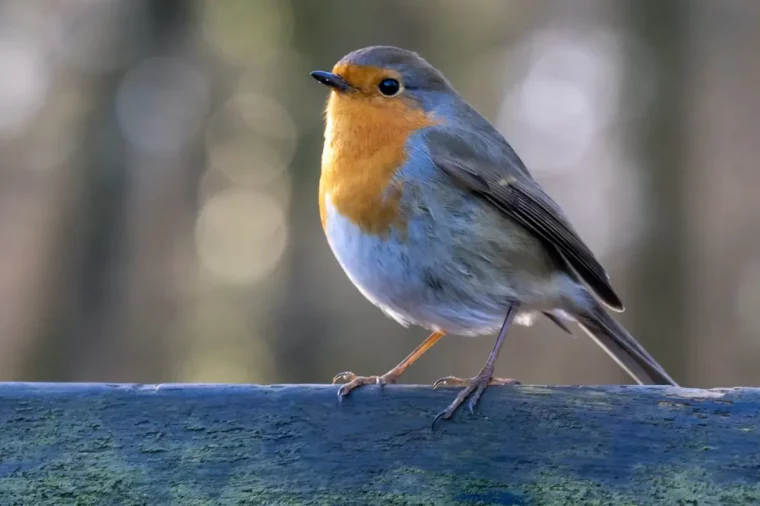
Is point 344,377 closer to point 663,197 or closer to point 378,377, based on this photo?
point 378,377

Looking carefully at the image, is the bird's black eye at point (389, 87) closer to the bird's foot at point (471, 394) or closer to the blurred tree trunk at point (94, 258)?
the bird's foot at point (471, 394)

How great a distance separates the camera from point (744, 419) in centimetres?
154

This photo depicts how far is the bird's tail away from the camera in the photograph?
2.90m

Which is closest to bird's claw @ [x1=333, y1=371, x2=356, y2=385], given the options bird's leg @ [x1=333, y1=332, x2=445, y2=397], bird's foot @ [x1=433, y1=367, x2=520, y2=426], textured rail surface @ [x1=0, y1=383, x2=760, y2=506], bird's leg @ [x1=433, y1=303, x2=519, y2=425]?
bird's leg @ [x1=333, y1=332, x2=445, y2=397]

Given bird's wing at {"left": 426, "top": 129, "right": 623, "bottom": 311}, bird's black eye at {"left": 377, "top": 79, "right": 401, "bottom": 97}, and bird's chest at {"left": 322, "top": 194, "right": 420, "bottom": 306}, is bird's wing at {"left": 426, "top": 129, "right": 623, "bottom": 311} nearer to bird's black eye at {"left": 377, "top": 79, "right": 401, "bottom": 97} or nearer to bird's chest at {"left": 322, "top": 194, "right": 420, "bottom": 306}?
bird's black eye at {"left": 377, "top": 79, "right": 401, "bottom": 97}

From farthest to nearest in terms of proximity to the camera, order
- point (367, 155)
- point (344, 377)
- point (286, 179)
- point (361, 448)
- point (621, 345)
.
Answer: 1. point (286, 179)
2. point (621, 345)
3. point (367, 155)
4. point (344, 377)
5. point (361, 448)

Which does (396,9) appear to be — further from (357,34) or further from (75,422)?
(75,422)

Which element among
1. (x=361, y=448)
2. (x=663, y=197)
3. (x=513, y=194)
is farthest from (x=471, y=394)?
(x=663, y=197)

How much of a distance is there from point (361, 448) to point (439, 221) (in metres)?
1.02

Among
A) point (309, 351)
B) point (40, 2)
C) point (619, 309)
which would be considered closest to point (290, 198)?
point (309, 351)

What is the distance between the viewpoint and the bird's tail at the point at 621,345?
2900mm

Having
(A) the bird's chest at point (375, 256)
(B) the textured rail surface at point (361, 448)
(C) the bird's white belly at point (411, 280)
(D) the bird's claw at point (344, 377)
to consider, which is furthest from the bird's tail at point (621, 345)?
(B) the textured rail surface at point (361, 448)

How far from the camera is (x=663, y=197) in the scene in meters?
6.41

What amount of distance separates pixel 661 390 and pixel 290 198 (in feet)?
23.9
